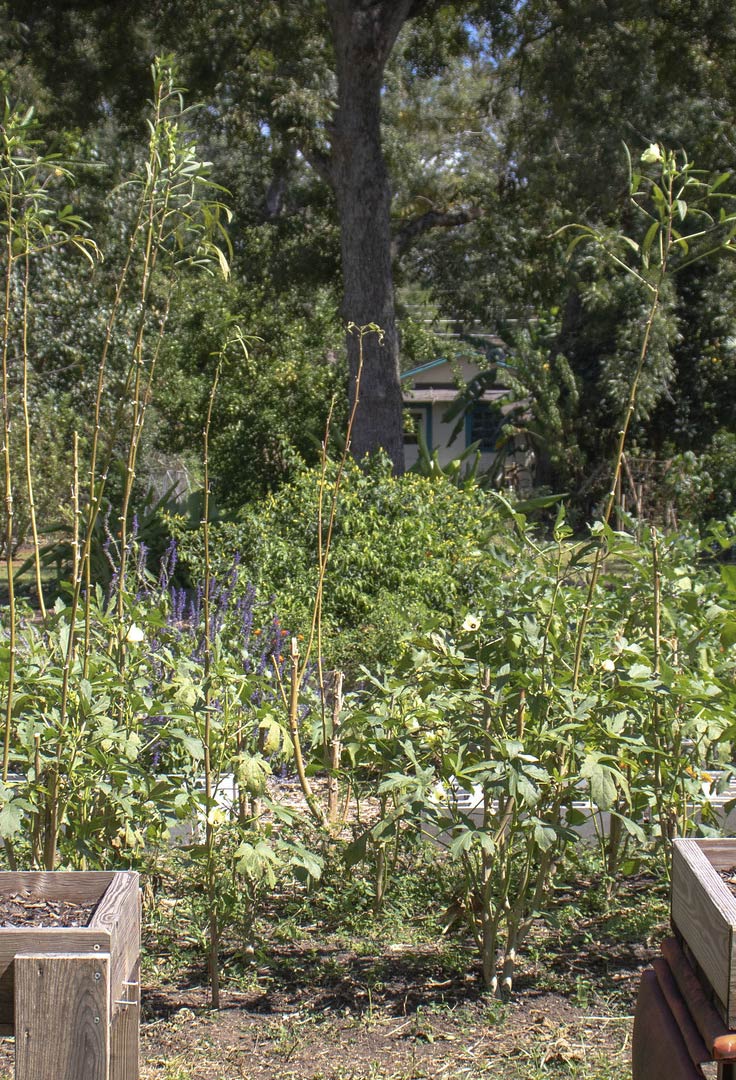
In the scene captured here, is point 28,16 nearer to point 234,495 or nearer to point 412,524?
point 234,495

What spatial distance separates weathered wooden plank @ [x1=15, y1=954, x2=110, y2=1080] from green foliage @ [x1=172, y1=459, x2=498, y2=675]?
11.8 ft

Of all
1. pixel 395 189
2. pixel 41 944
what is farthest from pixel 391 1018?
pixel 395 189

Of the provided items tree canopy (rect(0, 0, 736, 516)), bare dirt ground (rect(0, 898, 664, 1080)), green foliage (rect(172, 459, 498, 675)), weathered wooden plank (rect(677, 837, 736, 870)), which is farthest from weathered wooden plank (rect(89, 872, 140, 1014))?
tree canopy (rect(0, 0, 736, 516))

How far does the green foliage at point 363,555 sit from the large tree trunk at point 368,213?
3.23 meters

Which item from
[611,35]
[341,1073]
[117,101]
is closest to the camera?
[341,1073]

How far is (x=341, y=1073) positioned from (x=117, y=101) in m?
10.7

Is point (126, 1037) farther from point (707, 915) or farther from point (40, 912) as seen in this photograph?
point (707, 915)

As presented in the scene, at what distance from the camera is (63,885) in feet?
6.71

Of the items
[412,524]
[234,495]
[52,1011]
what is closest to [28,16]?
[234,495]

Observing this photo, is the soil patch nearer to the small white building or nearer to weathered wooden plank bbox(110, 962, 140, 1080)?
weathered wooden plank bbox(110, 962, 140, 1080)

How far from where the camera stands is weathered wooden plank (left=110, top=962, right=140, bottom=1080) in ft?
6.06

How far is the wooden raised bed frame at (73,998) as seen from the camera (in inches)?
63.3

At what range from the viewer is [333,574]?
609 cm

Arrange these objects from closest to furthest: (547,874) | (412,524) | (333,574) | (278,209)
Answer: (547,874) < (333,574) < (412,524) < (278,209)
